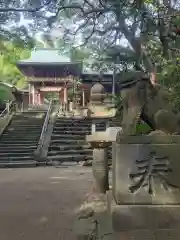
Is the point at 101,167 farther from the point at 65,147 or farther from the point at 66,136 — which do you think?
the point at 66,136

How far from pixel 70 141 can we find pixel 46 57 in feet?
69.4

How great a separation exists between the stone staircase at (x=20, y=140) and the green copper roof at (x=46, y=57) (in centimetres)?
1136

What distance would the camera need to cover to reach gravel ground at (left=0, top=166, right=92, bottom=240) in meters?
5.05

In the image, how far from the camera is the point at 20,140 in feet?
63.1

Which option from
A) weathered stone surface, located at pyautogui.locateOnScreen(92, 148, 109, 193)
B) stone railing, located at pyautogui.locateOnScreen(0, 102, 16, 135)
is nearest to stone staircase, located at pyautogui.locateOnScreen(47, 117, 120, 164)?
stone railing, located at pyautogui.locateOnScreen(0, 102, 16, 135)

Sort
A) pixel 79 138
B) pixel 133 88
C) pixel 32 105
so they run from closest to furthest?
pixel 133 88 < pixel 79 138 < pixel 32 105

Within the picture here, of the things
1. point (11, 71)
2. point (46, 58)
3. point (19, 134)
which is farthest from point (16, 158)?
point (11, 71)

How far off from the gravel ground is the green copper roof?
2517cm

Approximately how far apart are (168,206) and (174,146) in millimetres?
612

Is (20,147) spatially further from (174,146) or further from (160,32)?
(174,146)

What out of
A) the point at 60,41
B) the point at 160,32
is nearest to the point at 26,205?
the point at 160,32

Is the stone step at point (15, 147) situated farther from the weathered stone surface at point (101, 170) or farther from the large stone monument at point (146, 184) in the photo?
the large stone monument at point (146, 184)

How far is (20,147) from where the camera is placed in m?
17.9

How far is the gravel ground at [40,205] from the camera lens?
16.6 ft
